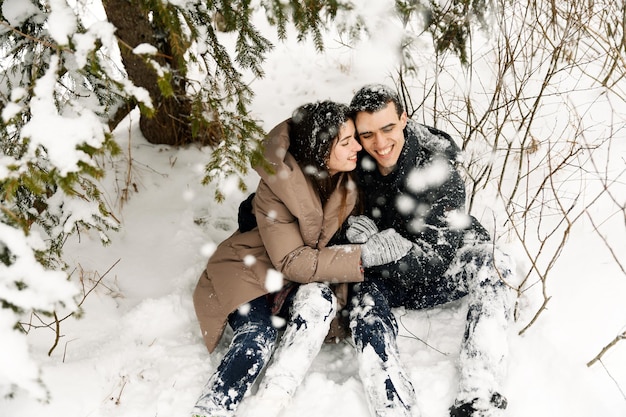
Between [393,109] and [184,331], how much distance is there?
191cm

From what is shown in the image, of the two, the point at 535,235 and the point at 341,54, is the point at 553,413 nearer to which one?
the point at 535,235

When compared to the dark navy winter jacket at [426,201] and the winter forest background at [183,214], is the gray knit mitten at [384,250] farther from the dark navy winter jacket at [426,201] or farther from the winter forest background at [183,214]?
the winter forest background at [183,214]

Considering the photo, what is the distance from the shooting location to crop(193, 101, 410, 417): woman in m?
2.76

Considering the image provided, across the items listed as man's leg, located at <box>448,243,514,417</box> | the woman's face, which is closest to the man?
man's leg, located at <box>448,243,514,417</box>

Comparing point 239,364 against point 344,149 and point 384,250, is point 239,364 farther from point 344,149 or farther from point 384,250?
point 344,149

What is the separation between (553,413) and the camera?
8.77 feet

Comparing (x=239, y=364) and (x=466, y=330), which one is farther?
(x=466, y=330)

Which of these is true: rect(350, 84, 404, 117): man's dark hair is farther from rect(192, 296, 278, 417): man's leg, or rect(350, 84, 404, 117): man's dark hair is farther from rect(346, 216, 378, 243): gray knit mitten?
rect(192, 296, 278, 417): man's leg

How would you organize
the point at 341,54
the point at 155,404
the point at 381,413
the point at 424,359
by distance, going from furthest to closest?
the point at 341,54 < the point at 424,359 < the point at 155,404 < the point at 381,413

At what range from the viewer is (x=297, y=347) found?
9.16ft

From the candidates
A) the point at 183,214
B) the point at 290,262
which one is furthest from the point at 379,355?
the point at 183,214

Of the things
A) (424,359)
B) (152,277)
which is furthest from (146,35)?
(424,359)

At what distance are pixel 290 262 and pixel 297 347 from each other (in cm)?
47

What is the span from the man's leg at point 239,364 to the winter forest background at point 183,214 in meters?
0.27
